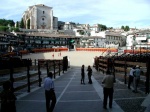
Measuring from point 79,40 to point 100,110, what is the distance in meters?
128

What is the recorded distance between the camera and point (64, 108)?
10969 millimetres

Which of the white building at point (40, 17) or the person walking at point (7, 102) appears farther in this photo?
the white building at point (40, 17)

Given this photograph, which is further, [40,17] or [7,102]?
[40,17]

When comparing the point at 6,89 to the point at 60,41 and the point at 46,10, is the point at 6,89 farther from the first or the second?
the point at 46,10

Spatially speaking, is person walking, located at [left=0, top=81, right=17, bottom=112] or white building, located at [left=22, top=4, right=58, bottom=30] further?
white building, located at [left=22, top=4, right=58, bottom=30]

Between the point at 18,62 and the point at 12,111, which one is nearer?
the point at 12,111

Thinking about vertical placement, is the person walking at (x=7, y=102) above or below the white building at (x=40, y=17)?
below

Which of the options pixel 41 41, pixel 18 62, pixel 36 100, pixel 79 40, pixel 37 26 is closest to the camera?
pixel 36 100

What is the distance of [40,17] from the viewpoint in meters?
167

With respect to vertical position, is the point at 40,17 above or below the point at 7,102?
above

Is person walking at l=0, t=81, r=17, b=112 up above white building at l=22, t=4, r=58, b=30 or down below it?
below

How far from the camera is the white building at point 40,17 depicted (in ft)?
538

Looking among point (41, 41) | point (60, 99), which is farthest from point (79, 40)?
point (60, 99)

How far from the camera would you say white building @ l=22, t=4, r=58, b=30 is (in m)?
164
